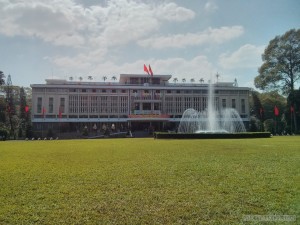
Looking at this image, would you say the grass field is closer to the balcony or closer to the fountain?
the fountain

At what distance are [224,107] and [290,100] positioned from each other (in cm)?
1812

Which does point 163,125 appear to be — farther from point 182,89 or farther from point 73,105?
point 73,105

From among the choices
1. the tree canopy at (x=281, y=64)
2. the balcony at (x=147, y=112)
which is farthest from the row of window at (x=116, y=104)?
the tree canopy at (x=281, y=64)

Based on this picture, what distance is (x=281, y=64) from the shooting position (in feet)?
146

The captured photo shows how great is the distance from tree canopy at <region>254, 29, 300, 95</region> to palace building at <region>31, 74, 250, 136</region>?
15910 mm

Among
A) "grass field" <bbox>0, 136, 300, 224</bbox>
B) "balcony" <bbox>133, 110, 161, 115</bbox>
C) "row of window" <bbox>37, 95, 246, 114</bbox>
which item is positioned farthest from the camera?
"balcony" <bbox>133, 110, 161, 115</bbox>

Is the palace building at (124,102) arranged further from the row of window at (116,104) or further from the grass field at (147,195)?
the grass field at (147,195)

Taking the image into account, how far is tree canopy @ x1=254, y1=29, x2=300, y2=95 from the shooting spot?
43.5 m

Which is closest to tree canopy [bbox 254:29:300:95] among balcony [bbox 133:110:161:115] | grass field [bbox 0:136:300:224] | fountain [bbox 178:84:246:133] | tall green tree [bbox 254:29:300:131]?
tall green tree [bbox 254:29:300:131]

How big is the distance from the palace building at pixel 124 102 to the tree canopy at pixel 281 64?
52.2ft

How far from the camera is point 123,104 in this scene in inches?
2367

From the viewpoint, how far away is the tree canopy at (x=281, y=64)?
4353 centimetres

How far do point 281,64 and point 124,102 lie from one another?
95.9 ft

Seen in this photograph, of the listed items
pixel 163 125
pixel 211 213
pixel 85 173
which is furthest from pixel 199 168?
pixel 163 125
